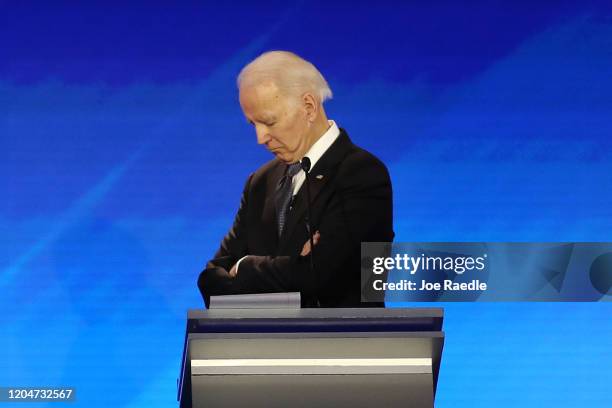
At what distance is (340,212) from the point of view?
180 inches

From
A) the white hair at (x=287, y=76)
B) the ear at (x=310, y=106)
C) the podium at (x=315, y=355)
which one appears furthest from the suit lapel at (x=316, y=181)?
the podium at (x=315, y=355)

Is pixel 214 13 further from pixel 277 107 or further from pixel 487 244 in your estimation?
pixel 487 244

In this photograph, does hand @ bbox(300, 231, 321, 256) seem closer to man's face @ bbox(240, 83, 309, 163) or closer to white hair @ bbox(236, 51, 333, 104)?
man's face @ bbox(240, 83, 309, 163)

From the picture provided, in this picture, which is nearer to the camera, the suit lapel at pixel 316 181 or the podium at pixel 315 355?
the podium at pixel 315 355

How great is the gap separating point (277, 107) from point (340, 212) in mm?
470

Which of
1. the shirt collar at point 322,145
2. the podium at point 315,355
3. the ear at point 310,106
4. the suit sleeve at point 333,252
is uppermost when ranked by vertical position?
the ear at point 310,106

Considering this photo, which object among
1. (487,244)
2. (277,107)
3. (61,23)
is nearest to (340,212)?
(277,107)

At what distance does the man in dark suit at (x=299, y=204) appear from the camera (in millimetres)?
4535

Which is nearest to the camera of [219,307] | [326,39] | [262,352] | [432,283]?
[262,352]

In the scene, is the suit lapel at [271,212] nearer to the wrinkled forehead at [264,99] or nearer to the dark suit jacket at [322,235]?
the dark suit jacket at [322,235]

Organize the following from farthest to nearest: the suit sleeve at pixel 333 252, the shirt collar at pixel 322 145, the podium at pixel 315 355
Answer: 1. the shirt collar at pixel 322 145
2. the suit sleeve at pixel 333 252
3. the podium at pixel 315 355

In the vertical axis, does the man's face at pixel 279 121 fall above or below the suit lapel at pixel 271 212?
above

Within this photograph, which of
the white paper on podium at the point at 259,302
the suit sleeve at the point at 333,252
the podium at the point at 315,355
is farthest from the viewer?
the suit sleeve at the point at 333,252

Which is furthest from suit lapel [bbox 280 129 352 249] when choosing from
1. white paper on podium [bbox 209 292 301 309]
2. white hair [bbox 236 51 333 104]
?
white paper on podium [bbox 209 292 301 309]
